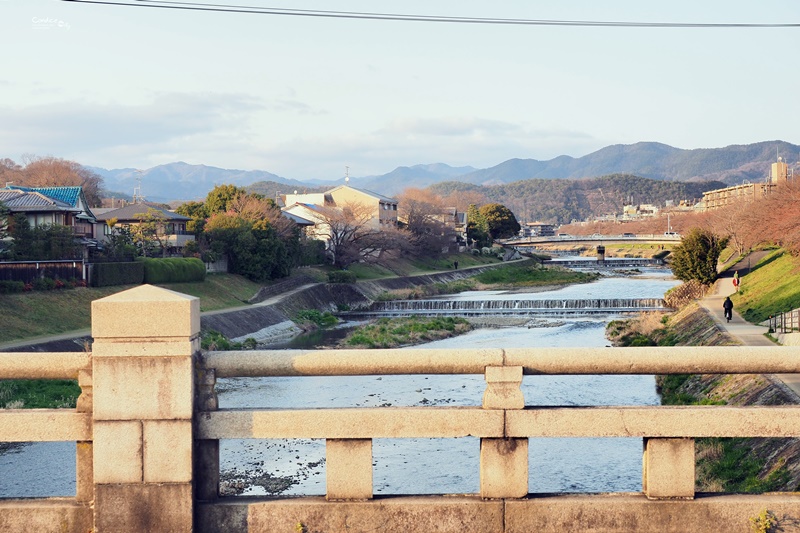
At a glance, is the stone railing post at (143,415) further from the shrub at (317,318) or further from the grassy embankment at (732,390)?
the shrub at (317,318)

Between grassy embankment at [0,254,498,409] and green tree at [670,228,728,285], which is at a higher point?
green tree at [670,228,728,285]

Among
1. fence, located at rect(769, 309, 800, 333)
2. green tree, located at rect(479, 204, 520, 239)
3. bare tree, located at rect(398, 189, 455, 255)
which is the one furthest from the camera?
green tree, located at rect(479, 204, 520, 239)

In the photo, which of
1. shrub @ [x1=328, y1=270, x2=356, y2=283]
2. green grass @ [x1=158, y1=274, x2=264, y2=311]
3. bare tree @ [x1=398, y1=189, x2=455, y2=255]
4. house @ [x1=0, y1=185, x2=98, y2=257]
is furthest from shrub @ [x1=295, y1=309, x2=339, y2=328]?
bare tree @ [x1=398, y1=189, x2=455, y2=255]

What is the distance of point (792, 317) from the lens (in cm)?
2320

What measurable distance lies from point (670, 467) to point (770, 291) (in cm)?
3443

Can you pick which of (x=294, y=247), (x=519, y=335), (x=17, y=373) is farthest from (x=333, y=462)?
(x=294, y=247)

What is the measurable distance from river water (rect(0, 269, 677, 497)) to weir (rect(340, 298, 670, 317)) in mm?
Answer: 23237

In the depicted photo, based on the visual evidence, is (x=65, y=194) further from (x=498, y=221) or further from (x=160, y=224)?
(x=498, y=221)

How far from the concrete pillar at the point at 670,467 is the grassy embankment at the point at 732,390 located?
2594mm

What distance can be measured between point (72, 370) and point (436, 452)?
12769 millimetres

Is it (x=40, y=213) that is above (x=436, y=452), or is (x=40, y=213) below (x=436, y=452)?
above

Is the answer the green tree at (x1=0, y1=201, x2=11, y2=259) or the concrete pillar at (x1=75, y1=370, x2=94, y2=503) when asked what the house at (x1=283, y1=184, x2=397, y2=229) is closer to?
the green tree at (x1=0, y1=201, x2=11, y2=259)

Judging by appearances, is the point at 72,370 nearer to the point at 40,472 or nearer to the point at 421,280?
the point at 40,472

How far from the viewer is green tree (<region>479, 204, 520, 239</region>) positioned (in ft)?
381
